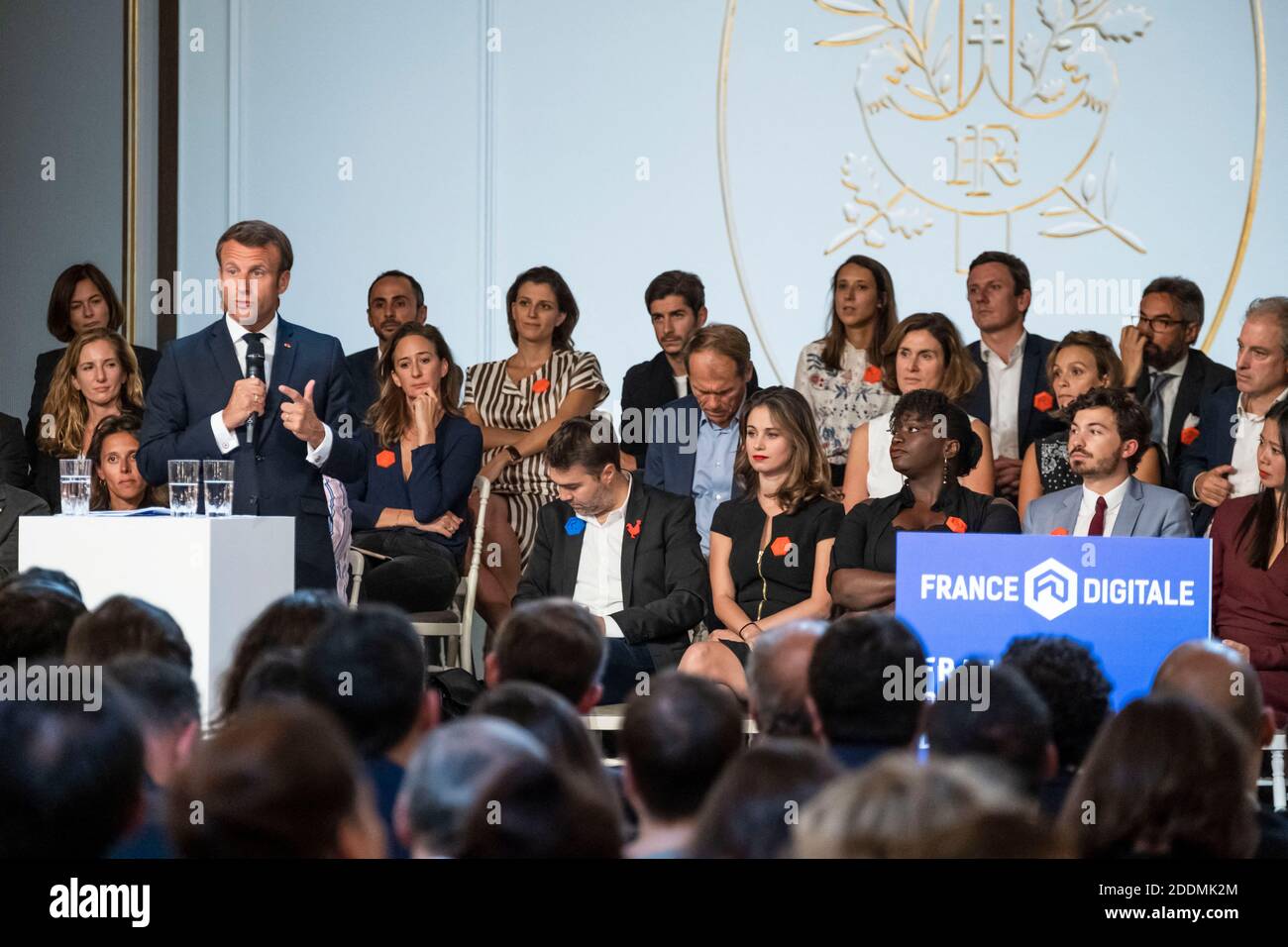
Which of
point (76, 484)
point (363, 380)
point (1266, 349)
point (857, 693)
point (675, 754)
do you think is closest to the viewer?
point (675, 754)

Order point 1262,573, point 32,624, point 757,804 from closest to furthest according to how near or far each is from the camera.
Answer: point 757,804 → point 32,624 → point 1262,573

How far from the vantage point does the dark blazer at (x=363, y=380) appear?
590cm

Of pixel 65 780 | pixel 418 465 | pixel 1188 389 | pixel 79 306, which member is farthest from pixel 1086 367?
pixel 65 780

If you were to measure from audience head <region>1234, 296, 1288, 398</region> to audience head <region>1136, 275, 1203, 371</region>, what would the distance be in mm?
580

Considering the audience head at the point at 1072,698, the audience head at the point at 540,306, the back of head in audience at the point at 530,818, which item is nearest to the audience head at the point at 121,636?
the back of head in audience at the point at 530,818

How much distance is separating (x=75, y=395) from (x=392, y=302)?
133 centimetres

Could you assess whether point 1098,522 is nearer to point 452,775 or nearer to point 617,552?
point 617,552

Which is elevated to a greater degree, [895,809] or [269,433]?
[269,433]

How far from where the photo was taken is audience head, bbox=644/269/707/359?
5.68m

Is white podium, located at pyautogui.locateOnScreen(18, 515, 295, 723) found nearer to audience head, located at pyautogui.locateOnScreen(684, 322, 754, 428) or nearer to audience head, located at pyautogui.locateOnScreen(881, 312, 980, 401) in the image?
audience head, located at pyautogui.locateOnScreen(684, 322, 754, 428)

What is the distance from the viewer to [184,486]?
12.0ft

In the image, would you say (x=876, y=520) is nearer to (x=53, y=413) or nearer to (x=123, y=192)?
(x=53, y=413)

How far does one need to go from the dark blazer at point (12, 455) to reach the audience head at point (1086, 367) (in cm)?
327

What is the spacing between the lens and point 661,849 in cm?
195
